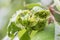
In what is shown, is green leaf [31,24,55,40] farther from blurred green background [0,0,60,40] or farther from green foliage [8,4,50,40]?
blurred green background [0,0,60,40]

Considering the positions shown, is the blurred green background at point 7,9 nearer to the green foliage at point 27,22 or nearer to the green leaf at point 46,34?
the green foliage at point 27,22

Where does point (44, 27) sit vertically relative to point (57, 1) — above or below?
below

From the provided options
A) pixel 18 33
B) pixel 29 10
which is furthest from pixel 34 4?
pixel 18 33

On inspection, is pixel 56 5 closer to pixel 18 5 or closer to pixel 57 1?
pixel 57 1

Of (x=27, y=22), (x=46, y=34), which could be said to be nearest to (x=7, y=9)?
(x=27, y=22)

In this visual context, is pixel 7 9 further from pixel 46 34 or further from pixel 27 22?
pixel 46 34

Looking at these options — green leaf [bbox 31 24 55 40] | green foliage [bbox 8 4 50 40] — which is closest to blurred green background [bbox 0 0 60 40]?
green foliage [bbox 8 4 50 40]

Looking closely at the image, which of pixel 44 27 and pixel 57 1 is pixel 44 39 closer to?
pixel 44 27
